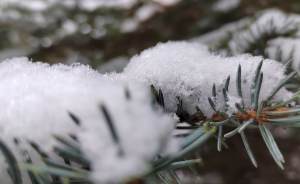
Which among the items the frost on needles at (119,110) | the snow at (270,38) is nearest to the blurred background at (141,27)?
the snow at (270,38)

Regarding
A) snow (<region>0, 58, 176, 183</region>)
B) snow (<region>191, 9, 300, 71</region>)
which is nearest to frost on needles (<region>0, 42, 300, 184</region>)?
snow (<region>0, 58, 176, 183</region>)

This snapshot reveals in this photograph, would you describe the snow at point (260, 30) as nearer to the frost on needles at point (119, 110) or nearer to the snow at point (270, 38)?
the snow at point (270, 38)

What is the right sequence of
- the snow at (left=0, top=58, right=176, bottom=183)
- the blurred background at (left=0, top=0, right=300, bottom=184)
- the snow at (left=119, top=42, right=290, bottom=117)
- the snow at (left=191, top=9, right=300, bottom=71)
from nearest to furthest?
the snow at (left=0, top=58, right=176, bottom=183) → the snow at (left=119, top=42, right=290, bottom=117) → the snow at (left=191, top=9, right=300, bottom=71) → the blurred background at (left=0, top=0, right=300, bottom=184)

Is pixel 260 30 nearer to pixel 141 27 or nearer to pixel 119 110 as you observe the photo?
pixel 141 27

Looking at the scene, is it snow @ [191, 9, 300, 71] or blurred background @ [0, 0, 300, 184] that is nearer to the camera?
snow @ [191, 9, 300, 71]

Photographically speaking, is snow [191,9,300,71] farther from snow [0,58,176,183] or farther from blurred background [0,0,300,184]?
snow [0,58,176,183]

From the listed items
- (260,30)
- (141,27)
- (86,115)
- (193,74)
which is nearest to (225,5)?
(141,27)
